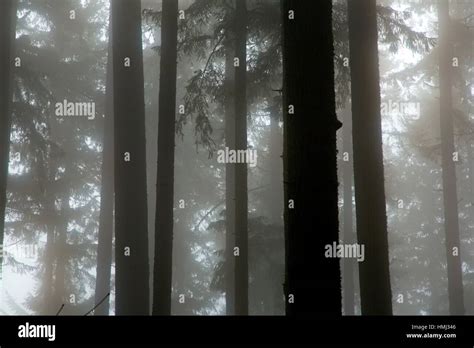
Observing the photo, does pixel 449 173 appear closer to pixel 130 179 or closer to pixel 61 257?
pixel 130 179

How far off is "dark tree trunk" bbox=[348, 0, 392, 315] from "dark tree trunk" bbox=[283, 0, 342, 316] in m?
3.99

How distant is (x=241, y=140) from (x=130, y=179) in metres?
3.74

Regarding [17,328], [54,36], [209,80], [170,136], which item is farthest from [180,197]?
[17,328]

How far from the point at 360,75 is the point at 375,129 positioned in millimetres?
1020

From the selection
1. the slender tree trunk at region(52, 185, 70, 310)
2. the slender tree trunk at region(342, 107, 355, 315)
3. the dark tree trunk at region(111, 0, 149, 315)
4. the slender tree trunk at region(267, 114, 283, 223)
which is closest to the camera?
the dark tree trunk at region(111, 0, 149, 315)

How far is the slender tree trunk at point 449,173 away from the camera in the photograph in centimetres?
1653

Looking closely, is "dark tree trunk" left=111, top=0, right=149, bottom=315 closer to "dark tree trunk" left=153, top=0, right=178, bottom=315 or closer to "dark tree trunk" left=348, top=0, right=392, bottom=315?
"dark tree trunk" left=153, top=0, right=178, bottom=315

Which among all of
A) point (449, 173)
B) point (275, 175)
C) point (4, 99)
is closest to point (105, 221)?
point (275, 175)

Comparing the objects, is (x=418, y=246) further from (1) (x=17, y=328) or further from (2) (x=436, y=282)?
(1) (x=17, y=328)

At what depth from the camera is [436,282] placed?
25.0 meters

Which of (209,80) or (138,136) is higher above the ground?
(209,80)

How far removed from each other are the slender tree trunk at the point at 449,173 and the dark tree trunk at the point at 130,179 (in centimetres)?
1114

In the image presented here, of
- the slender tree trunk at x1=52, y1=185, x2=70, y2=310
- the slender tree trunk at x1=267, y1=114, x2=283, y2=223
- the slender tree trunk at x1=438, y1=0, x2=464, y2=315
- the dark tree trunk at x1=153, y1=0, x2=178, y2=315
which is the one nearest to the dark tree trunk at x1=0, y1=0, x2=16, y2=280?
the dark tree trunk at x1=153, y1=0, x2=178, y2=315

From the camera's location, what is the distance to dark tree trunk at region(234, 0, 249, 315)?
1204cm
